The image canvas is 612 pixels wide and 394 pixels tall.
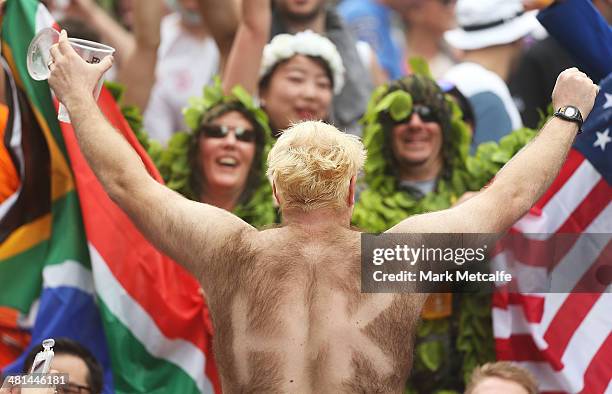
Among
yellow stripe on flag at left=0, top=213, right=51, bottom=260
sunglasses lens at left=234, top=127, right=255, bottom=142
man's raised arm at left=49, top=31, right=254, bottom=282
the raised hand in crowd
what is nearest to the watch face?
man's raised arm at left=49, top=31, right=254, bottom=282

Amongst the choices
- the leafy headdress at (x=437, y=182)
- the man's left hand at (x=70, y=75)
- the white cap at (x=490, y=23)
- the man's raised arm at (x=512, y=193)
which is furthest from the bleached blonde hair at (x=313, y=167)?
the white cap at (x=490, y=23)

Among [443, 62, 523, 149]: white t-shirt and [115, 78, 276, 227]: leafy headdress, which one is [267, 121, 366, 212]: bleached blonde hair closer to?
[115, 78, 276, 227]: leafy headdress

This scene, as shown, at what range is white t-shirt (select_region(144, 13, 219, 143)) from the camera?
7199 mm

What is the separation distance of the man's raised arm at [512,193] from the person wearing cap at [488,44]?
278 centimetres

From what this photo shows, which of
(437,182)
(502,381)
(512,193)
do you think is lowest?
(502,381)

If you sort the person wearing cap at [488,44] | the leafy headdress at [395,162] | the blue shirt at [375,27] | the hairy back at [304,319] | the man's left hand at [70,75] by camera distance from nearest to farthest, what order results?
the hairy back at [304,319], the man's left hand at [70,75], the leafy headdress at [395,162], the person wearing cap at [488,44], the blue shirt at [375,27]

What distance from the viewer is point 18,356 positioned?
5.13 metres

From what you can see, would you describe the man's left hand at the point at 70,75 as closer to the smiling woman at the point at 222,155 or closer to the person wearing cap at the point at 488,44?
the smiling woman at the point at 222,155

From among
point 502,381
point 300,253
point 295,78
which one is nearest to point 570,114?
point 300,253

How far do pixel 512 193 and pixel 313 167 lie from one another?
613 mm

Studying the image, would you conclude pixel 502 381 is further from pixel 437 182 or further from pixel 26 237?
pixel 26 237

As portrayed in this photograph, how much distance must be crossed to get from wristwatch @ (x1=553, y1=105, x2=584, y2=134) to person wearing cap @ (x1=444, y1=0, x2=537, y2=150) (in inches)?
107

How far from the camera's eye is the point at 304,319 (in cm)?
364

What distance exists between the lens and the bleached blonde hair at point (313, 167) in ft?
12.1
